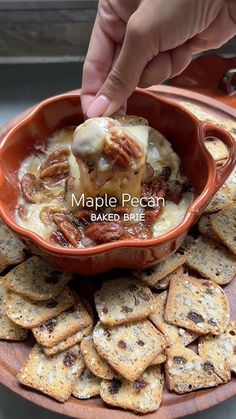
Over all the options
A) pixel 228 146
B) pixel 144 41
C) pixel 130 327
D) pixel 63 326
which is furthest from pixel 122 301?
pixel 144 41

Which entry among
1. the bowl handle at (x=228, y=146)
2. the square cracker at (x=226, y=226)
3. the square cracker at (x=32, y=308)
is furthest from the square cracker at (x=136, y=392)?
the bowl handle at (x=228, y=146)

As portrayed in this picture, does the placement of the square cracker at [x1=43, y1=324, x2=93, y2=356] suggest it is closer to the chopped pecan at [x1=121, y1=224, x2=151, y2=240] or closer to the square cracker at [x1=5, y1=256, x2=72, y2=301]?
the square cracker at [x1=5, y1=256, x2=72, y2=301]

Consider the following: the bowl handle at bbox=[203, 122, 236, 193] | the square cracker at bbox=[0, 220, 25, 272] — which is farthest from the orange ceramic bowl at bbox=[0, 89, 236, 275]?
the square cracker at bbox=[0, 220, 25, 272]

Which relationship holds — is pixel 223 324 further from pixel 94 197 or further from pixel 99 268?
pixel 94 197

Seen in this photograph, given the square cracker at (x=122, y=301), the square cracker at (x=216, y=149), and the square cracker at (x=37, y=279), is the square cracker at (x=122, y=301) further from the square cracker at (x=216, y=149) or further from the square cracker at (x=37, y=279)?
the square cracker at (x=216, y=149)

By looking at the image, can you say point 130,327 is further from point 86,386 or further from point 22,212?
point 22,212
